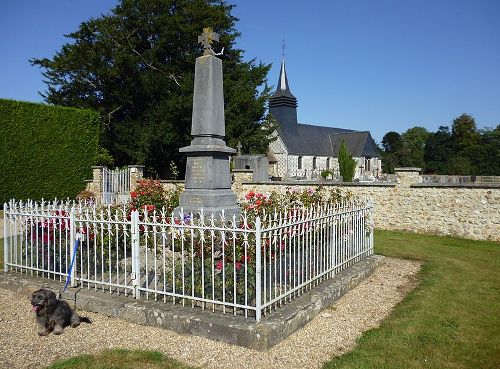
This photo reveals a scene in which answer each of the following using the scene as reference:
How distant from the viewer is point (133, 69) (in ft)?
79.3

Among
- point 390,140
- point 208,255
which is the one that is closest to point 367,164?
point 390,140

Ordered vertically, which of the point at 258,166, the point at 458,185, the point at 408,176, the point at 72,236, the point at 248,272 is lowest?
the point at 248,272

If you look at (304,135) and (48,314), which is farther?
(304,135)

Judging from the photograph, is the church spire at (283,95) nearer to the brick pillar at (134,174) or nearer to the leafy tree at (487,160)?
the leafy tree at (487,160)

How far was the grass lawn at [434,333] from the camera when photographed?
12.3 ft

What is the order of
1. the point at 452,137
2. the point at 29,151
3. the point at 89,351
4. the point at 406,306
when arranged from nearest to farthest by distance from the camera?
1. the point at 89,351
2. the point at 406,306
3. the point at 29,151
4. the point at 452,137

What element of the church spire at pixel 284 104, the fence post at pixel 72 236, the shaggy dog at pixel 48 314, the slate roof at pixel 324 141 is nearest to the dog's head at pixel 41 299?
the shaggy dog at pixel 48 314

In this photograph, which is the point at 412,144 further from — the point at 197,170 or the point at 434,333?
the point at 434,333

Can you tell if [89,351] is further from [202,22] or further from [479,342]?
[202,22]

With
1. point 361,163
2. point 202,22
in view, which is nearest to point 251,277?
point 202,22

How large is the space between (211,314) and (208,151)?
12.6ft

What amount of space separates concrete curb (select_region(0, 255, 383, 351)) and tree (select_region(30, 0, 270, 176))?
1850 cm

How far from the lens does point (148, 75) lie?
922 inches

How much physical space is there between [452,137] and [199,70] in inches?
2582
